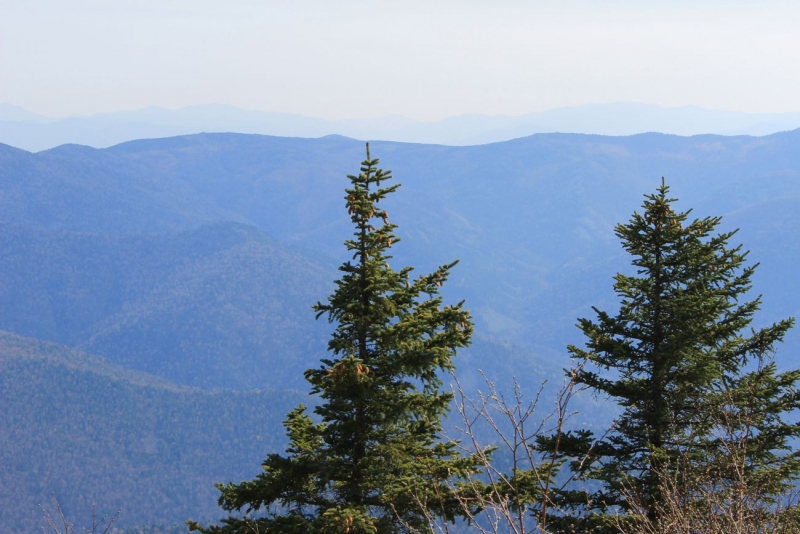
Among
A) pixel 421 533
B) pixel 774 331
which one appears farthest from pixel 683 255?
pixel 421 533

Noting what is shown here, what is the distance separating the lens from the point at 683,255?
16.4m

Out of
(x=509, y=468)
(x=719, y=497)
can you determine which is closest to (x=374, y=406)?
(x=509, y=468)

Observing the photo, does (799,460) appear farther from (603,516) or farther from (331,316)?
(331,316)

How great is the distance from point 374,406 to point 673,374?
614 cm

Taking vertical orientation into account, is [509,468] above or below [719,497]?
above

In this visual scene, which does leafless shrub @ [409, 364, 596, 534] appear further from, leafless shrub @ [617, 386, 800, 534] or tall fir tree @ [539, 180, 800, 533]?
tall fir tree @ [539, 180, 800, 533]

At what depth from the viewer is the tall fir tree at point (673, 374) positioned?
15.1 metres

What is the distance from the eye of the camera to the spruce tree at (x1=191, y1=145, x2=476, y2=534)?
43.2 feet

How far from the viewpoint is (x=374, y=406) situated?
44.1 ft

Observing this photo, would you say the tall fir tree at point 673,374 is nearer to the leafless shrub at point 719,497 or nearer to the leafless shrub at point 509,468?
the leafless shrub at point 719,497

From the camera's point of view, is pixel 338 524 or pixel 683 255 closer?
pixel 338 524

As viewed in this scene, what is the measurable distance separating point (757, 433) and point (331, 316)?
30.2 feet

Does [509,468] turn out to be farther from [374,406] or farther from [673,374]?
[673,374]

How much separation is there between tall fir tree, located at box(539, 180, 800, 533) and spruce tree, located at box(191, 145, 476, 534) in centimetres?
302
